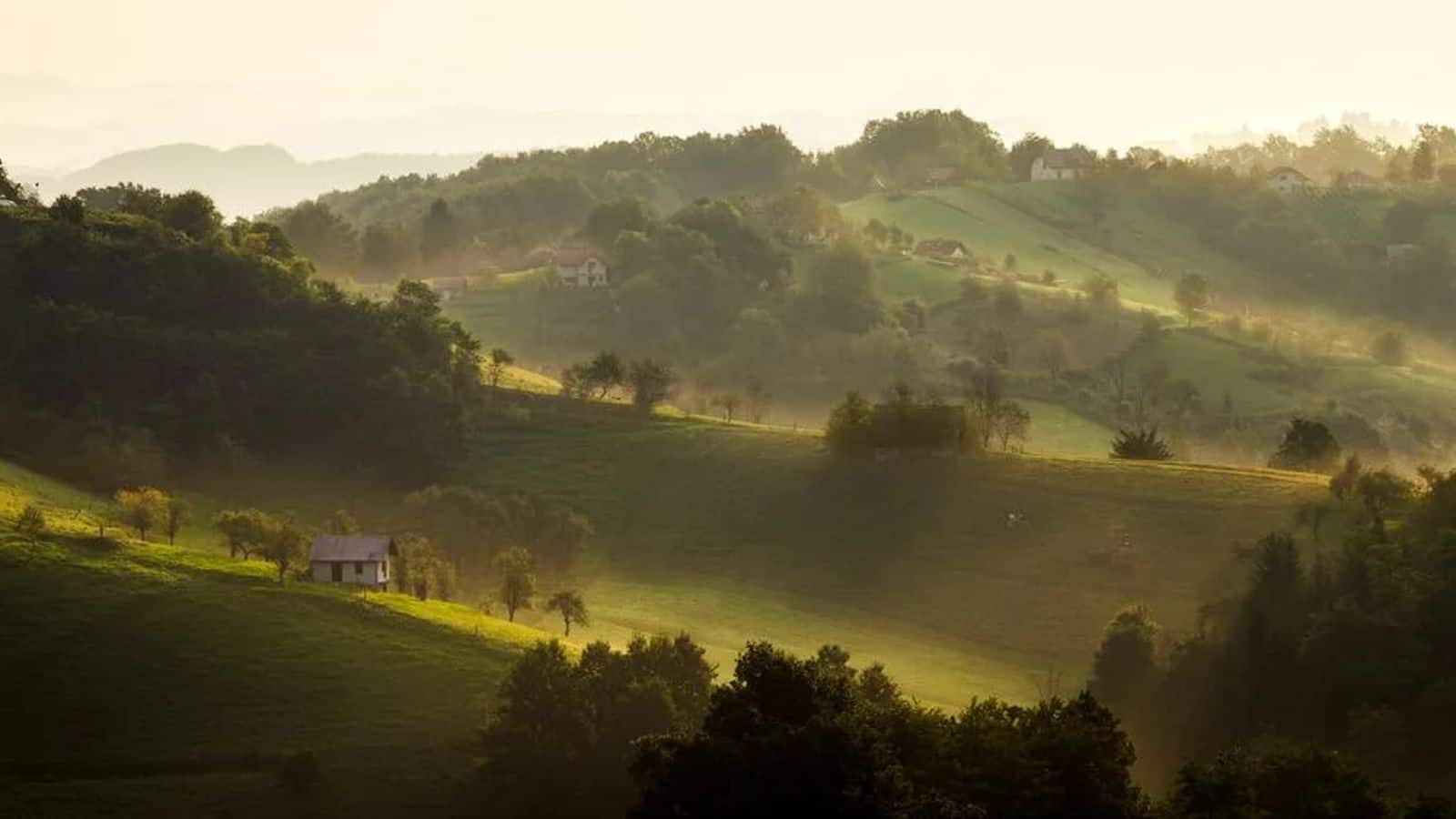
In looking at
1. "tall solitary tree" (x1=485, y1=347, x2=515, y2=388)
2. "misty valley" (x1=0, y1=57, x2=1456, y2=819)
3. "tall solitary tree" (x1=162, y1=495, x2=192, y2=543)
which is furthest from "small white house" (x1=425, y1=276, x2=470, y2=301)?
"tall solitary tree" (x1=162, y1=495, x2=192, y2=543)

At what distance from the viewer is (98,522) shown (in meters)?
81.8

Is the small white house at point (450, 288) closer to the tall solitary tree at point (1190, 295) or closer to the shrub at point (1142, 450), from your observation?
the tall solitary tree at point (1190, 295)

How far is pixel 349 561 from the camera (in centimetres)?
7950

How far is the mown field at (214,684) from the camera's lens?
61312 mm

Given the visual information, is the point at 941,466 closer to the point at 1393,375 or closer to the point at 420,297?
the point at 420,297

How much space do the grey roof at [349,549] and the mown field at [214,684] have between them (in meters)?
2.66

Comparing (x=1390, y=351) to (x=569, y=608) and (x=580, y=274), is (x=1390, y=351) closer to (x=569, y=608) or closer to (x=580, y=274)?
(x=580, y=274)

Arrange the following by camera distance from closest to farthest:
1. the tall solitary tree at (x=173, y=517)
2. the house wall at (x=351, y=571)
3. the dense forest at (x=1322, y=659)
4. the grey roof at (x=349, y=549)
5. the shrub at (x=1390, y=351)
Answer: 1. the dense forest at (x=1322, y=659)
2. the house wall at (x=351, y=571)
3. the grey roof at (x=349, y=549)
4. the tall solitary tree at (x=173, y=517)
5. the shrub at (x=1390, y=351)

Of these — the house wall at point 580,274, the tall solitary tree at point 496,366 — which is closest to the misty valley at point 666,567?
the tall solitary tree at point 496,366

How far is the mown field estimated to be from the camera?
61.3 m

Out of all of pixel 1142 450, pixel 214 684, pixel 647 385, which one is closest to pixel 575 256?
pixel 647 385

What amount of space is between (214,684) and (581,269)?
121326 mm

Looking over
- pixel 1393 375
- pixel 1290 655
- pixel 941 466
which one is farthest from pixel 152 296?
pixel 1393 375

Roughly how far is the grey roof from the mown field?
2.66m
